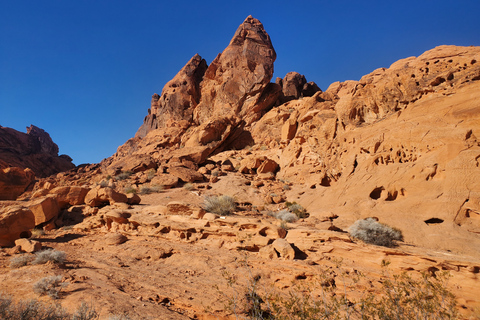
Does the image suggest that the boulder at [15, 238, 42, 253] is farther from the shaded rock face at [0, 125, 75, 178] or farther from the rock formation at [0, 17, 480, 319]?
the shaded rock face at [0, 125, 75, 178]

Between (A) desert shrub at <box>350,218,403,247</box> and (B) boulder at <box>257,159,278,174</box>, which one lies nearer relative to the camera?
(A) desert shrub at <box>350,218,403,247</box>

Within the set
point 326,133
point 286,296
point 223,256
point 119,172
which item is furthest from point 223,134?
point 286,296

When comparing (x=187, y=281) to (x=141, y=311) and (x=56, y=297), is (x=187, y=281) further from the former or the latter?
(x=56, y=297)

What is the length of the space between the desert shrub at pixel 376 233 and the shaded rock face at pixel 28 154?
46357 mm

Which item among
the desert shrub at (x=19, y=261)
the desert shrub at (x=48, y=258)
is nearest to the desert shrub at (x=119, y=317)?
the desert shrub at (x=48, y=258)

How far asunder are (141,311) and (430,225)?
7961 mm

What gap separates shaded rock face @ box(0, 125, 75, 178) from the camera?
40.1 m

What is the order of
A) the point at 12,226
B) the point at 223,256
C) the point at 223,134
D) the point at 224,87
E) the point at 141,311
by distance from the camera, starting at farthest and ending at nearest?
1. the point at 224,87
2. the point at 223,134
3. the point at 12,226
4. the point at 223,256
5. the point at 141,311

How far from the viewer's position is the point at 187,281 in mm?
6156

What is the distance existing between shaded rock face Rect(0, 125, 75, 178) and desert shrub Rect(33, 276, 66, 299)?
1669 inches

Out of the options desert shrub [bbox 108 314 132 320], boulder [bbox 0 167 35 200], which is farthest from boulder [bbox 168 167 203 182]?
desert shrub [bbox 108 314 132 320]

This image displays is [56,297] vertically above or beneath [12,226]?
beneath

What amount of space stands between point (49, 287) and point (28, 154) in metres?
53.1

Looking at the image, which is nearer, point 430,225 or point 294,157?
point 430,225
